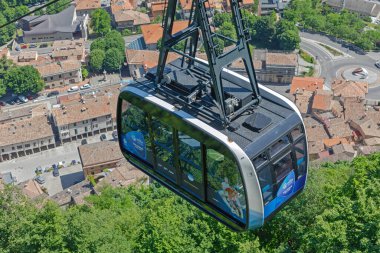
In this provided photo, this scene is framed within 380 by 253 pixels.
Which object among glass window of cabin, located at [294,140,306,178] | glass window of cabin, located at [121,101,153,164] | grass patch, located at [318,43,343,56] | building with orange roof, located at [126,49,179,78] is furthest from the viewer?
grass patch, located at [318,43,343,56]

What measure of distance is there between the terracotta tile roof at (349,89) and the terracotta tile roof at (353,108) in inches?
66.4

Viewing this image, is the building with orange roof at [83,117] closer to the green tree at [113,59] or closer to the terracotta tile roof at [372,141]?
the green tree at [113,59]

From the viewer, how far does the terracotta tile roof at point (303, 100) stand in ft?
161

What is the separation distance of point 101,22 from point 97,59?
36.2ft

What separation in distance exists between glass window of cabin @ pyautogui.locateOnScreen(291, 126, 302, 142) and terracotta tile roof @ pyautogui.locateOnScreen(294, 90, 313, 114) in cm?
3726

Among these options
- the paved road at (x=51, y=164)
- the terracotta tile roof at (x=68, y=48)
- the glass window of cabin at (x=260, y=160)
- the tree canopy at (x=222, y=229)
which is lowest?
the paved road at (x=51, y=164)

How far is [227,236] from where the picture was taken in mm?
19734

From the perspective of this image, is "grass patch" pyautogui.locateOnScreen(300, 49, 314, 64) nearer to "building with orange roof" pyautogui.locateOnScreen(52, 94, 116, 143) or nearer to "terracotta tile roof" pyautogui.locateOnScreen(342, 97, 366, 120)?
"terracotta tile roof" pyautogui.locateOnScreen(342, 97, 366, 120)

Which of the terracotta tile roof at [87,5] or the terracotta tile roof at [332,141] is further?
the terracotta tile roof at [87,5]

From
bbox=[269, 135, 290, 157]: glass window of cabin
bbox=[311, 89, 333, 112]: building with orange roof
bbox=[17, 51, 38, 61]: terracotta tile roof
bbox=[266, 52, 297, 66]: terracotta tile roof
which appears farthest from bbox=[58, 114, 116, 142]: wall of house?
bbox=[269, 135, 290, 157]: glass window of cabin

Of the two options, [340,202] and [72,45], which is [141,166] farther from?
[72,45]

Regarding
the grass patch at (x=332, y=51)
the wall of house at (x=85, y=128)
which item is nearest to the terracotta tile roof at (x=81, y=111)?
the wall of house at (x=85, y=128)

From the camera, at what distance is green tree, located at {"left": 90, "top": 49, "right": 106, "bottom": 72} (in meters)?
58.9

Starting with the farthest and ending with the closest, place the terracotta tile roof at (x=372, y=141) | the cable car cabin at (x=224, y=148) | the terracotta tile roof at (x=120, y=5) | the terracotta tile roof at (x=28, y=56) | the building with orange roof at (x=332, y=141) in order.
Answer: the terracotta tile roof at (x=120, y=5) < the terracotta tile roof at (x=28, y=56) < the terracotta tile roof at (x=372, y=141) < the building with orange roof at (x=332, y=141) < the cable car cabin at (x=224, y=148)
